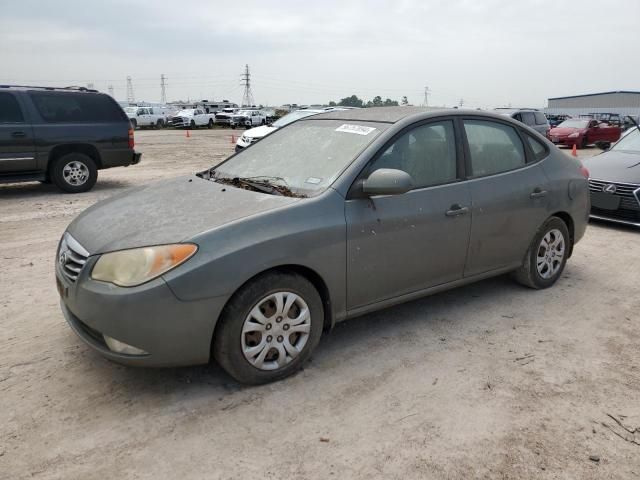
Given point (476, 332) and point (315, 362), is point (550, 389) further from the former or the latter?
point (315, 362)

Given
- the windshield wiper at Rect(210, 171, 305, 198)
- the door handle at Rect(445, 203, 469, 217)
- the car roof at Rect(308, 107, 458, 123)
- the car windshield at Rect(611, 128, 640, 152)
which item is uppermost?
the car roof at Rect(308, 107, 458, 123)

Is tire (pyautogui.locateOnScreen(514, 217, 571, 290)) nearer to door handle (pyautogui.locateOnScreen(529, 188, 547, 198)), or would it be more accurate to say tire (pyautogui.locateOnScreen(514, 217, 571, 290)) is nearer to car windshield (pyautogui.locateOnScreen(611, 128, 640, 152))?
door handle (pyautogui.locateOnScreen(529, 188, 547, 198))

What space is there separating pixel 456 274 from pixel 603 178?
468 centimetres

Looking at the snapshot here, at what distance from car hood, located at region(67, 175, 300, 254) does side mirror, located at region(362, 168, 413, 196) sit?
48 cm

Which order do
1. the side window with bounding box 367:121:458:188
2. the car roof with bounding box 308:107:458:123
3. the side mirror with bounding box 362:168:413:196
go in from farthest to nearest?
the car roof with bounding box 308:107:458:123
the side window with bounding box 367:121:458:188
the side mirror with bounding box 362:168:413:196

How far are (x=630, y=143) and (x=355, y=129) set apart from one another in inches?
264

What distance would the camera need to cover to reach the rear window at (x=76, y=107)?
9.06 m

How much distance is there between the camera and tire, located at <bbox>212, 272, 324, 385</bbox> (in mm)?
2959

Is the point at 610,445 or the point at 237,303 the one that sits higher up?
the point at 237,303

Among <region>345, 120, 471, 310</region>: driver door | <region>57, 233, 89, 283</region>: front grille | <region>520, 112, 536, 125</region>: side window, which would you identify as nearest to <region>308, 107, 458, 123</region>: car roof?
<region>345, 120, 471, 310</region>: driver door

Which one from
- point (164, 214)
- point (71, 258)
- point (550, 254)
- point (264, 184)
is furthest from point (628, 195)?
point (71, 258)

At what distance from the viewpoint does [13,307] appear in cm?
424

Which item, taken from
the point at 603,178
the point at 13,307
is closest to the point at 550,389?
the point at 13,307

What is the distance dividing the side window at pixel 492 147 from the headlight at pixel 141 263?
2408mm
